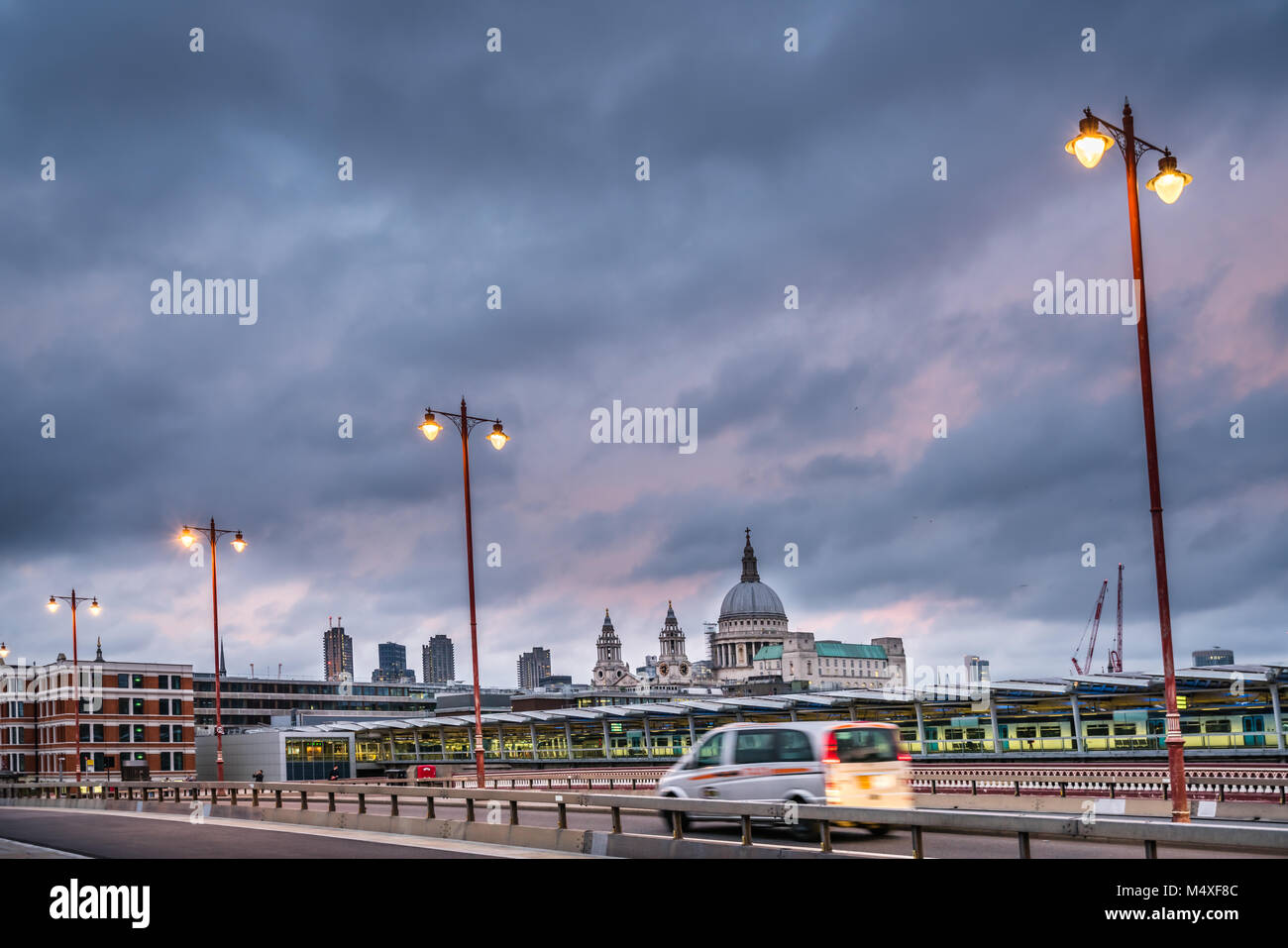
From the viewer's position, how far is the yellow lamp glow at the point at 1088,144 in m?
17.0

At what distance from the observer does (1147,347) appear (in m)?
17.2

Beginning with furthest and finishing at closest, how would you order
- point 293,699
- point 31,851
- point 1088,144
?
point 293,699 → point 31,851 → point 1088,144

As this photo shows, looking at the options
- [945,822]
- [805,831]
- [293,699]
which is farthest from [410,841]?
[293,699]

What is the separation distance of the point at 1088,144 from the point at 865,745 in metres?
9.93

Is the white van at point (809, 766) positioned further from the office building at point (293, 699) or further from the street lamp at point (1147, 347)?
the office building at point (293, 699)

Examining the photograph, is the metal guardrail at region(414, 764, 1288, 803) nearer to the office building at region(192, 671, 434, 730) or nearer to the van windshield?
the van windshield

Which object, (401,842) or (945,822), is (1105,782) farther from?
(945,822)

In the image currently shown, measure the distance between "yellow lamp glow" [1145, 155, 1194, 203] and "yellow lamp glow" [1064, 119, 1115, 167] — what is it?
1196 millimetres

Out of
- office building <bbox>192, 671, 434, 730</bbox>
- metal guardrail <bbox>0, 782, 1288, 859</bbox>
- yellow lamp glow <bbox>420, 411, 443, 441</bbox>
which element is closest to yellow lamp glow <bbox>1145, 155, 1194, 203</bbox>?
metal guardrail <bbox>0, 782, 1288, 859</bbox>

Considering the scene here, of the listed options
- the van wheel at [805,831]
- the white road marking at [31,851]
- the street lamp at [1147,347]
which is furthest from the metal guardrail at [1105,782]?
the white road marking at [31,851]

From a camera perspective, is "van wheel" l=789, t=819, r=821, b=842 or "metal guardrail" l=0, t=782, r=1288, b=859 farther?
"van wheel" l=789, t=819, r=821, b=842

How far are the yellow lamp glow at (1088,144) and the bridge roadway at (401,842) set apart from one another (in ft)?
30.8

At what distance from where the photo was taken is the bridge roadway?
42.3 feet
